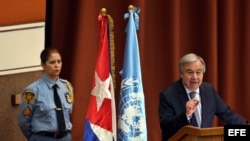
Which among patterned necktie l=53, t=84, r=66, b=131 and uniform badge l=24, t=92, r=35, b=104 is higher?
uniform badge l=24, t=92, r=35, b=104

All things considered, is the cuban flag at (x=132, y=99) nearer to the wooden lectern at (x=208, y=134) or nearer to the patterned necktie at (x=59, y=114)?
the patterned necktie at (x=59, y=114)

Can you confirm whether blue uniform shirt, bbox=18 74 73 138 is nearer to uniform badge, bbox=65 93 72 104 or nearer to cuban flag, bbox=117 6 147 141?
uniform badge, bbox=65 93 72 104

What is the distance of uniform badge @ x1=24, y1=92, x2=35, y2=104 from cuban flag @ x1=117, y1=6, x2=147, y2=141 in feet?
2.32

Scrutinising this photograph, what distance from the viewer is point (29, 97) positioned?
405 cm

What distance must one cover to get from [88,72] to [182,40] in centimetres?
105

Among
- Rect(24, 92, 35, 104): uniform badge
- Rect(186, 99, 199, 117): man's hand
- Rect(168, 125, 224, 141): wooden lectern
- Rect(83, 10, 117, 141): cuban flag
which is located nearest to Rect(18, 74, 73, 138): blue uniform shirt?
Rect(24, 92, 35, 104): uniform badge

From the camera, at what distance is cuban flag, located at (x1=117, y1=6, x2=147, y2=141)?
4.30 m

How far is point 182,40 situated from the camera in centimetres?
564

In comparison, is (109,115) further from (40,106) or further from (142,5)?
(142,5)

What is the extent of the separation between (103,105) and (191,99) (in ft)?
2.87

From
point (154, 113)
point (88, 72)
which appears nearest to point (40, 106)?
point (88, 72)

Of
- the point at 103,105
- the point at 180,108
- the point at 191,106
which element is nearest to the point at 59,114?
the point at 103,105

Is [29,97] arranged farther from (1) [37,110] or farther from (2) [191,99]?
(2) [191,99]

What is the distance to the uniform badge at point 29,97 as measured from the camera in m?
4.04
